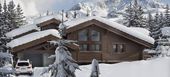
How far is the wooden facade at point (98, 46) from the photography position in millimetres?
46812

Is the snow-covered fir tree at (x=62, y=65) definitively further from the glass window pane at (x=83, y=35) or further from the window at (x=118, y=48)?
the window at (x=118, y=48)

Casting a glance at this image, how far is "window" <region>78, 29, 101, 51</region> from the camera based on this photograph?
4803 cm

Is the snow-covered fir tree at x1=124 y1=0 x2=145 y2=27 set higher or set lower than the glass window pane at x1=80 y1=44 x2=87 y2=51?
lower

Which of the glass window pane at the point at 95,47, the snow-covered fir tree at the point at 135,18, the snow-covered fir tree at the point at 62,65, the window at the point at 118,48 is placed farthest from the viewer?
the snow-covered fir tree at the point at 135,18

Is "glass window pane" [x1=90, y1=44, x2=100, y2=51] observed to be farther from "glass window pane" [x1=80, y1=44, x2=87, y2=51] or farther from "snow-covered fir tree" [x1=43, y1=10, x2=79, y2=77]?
"snow-covered fir tree" [x1=43, y1=10, x2=79, y2=77]

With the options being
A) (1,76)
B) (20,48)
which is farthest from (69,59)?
(20,48)

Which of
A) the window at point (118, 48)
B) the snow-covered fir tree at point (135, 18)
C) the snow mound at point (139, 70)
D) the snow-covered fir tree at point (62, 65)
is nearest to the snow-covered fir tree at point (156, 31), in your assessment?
the snow-covered fir tree at point (135, 18)

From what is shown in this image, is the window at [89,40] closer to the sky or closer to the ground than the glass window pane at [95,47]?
closer to the sky

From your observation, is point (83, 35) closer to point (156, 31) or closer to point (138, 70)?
point (138, 70)

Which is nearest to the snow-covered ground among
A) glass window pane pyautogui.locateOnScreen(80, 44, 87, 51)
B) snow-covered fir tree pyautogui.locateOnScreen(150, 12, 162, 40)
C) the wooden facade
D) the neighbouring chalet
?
the neighbouring chalet

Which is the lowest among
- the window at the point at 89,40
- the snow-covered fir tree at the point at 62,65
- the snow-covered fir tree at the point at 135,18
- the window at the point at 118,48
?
the snow-covered fir tree at the point at 135,18

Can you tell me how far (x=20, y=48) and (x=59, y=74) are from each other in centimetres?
3204

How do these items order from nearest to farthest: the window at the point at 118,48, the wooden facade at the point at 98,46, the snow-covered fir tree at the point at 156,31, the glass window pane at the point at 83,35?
the wooden facade at the point at 98,46 < the glass window pane at the point at 83,35 < the window at the point at 118,48 < the snow-covered fir tree at the point at 156,31

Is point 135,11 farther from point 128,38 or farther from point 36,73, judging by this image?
point 36,73
